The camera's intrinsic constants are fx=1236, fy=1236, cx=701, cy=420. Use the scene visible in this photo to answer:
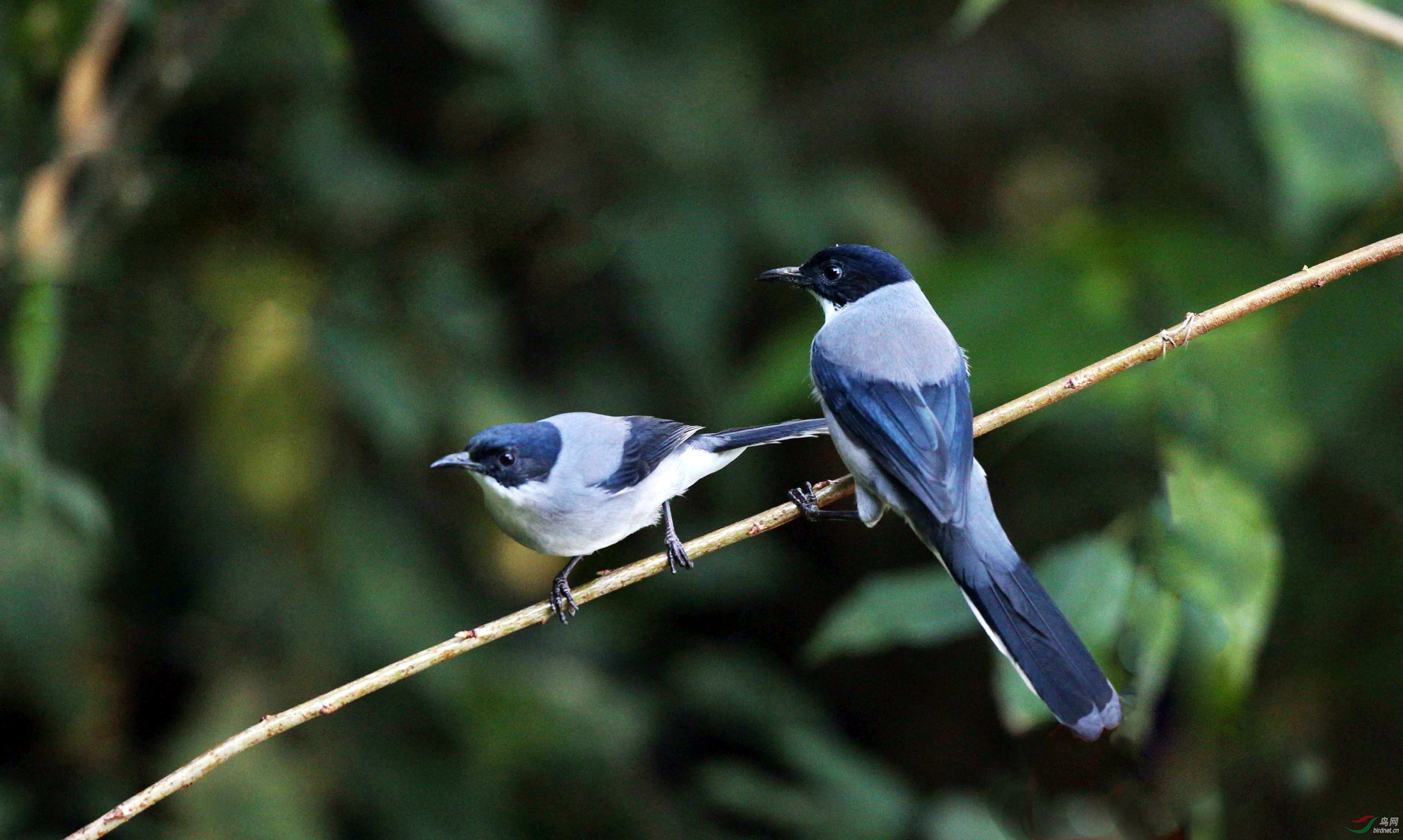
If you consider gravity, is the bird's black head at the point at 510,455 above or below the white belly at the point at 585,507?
above

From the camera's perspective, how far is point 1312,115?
378 centimetres

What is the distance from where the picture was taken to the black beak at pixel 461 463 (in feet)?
6.40

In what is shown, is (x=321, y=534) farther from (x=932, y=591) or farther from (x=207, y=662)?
(x=932, y=591)

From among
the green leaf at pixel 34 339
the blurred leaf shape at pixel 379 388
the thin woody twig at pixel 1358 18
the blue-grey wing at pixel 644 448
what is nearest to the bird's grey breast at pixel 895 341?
the blue-grey wing at pixel 644 448

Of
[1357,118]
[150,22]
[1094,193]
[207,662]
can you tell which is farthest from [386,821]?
[1094,193]

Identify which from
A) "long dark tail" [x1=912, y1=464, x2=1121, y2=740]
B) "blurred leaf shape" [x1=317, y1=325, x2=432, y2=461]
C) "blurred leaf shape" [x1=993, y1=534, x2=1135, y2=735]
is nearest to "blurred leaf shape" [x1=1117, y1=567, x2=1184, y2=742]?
"blurred leaf shape" [x1=993, y1=534, x2=1135, y2=735]

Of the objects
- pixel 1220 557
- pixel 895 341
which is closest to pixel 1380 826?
pixel 1220 557

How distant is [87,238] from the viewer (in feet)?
15.2

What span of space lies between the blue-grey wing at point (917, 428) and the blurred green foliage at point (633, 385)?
2.69 feet

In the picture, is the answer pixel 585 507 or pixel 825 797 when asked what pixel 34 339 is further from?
pixel 825 797

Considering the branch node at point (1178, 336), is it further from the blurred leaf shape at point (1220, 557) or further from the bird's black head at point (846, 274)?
the blurred leaf shape at point (1220, 557)

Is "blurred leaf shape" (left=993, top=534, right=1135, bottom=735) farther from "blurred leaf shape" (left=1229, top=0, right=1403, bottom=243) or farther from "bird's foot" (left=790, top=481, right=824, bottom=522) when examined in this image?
"blurred leaf shape" (left=1229, top=0, right=1403, bottom=243)

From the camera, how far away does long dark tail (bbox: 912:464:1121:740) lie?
1.83m

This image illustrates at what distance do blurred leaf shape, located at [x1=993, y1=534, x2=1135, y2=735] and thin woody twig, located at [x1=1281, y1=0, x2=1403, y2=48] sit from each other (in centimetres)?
141
